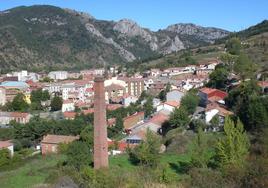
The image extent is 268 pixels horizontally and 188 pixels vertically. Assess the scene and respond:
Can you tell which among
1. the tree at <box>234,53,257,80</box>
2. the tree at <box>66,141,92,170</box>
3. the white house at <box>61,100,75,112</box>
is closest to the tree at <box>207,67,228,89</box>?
the tree at <box>234,53,257,80</box>

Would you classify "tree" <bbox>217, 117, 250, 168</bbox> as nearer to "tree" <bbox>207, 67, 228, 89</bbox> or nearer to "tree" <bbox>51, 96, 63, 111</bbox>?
"tree" <bbox>207, 67, 228, 89</bbox>

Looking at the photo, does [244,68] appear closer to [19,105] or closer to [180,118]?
[180,118]

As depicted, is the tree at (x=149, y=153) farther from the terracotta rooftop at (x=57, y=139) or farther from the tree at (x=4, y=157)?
the tree at (x=4, y=157)

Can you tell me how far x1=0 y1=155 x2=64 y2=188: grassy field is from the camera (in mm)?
20469

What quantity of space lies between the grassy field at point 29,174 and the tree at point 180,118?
8188mm

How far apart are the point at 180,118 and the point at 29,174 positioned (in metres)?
11.3

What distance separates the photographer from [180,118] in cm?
2953

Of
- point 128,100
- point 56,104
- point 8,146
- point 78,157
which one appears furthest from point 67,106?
point 78,157

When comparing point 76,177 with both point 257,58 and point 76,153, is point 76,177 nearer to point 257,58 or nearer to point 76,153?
point 76,153

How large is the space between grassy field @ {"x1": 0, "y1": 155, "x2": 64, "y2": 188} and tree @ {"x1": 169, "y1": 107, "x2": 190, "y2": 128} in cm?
819

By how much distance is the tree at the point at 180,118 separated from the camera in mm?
29297

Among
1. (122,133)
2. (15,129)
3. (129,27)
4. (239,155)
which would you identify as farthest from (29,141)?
(129,27)

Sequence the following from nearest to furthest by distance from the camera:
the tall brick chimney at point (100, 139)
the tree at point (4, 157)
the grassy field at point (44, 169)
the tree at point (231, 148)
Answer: the tree at point (231, 148) < the grassy field at point (44, 169) < the tall brick chimney at point (100, 139) < the tree at point (4, 157)

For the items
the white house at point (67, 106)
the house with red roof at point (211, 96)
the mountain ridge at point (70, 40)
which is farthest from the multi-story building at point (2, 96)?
the mountain ridge at point (70, 40)
